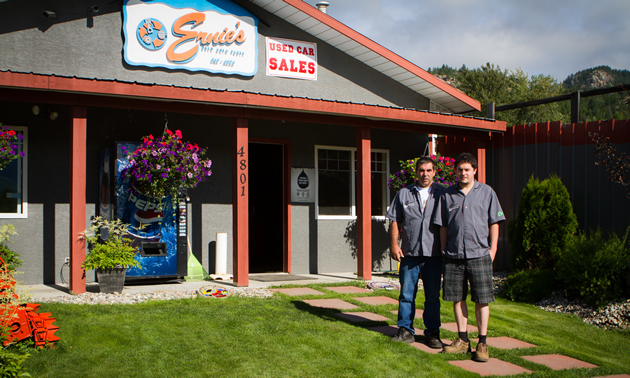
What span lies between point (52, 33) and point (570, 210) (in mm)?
7680

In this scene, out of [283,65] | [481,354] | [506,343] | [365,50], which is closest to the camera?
[481,354]

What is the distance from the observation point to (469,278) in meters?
4.25

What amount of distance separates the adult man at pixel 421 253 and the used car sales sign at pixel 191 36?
189 inches

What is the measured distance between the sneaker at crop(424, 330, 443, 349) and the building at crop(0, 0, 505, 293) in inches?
127

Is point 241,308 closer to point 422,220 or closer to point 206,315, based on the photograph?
point 206,315

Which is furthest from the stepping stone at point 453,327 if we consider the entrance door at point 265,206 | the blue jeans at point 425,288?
the entrance door at point 265,206

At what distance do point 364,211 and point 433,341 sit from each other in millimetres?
3755

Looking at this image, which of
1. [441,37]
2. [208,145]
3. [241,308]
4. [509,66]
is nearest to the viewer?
[241,308]

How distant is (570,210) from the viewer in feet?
24.4

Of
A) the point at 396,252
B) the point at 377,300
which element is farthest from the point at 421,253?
the point at 377,300

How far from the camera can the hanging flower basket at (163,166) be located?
6.78 meters

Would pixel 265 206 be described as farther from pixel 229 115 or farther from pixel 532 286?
pixel 532 286

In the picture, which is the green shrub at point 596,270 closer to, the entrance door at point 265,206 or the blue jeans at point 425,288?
the blue jeans at point 425,288

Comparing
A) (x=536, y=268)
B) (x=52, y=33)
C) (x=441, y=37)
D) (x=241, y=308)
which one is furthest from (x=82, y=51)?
(x=441, y=37)
